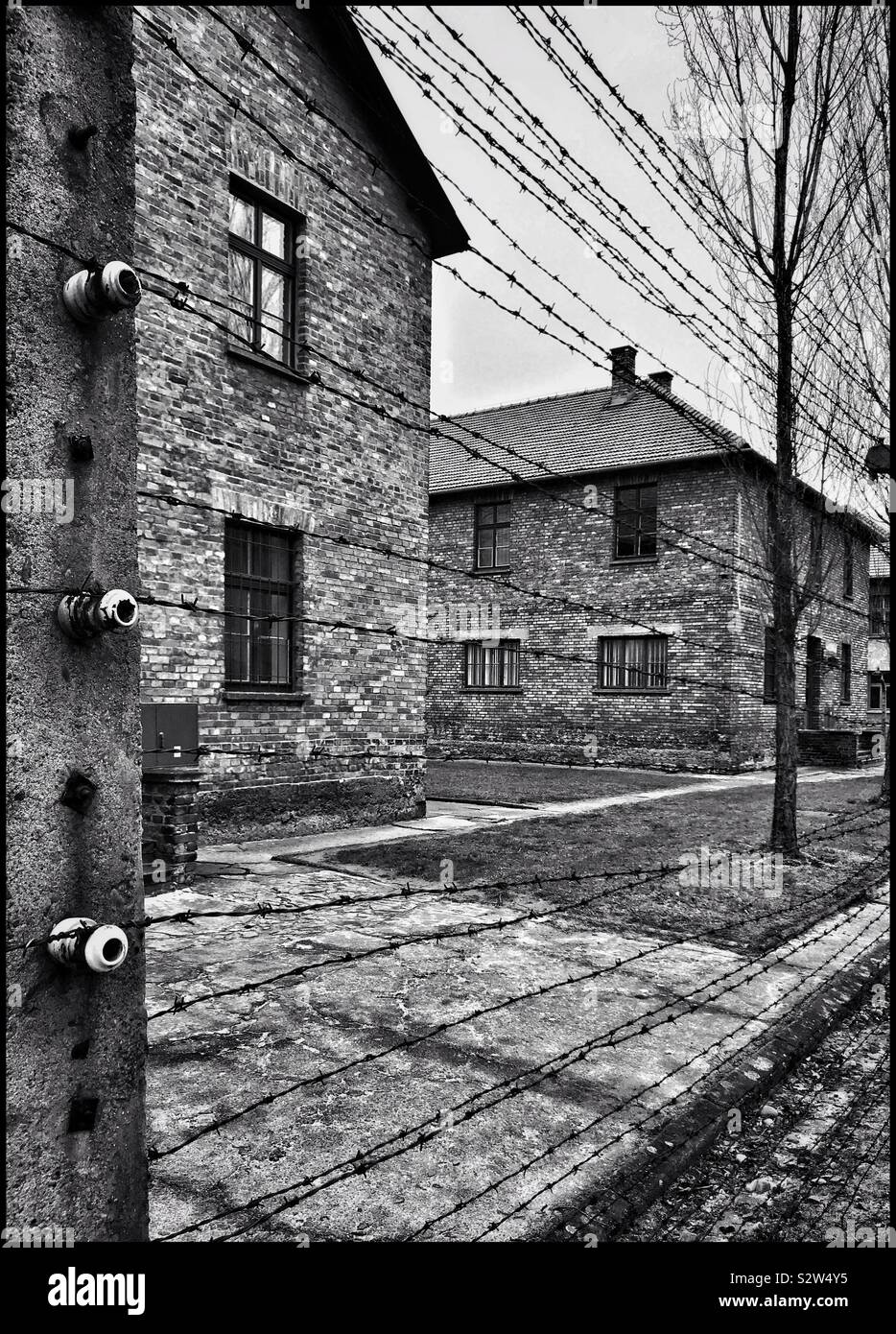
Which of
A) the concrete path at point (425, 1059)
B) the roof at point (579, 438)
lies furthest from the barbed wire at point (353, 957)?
the roof at point (579, 438)

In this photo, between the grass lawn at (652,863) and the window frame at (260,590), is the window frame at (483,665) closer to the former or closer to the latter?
the grass lawn at (652,863)

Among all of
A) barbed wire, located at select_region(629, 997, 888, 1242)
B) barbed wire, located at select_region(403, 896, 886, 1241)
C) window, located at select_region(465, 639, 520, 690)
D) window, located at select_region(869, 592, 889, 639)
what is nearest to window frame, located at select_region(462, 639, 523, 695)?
window, located at select_region(465, 639, 520, 690)

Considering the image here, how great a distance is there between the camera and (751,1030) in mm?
4492

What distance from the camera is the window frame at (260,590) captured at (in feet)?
29.8

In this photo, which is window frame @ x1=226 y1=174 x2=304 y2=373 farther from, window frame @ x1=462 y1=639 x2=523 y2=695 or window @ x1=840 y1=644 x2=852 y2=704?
window @ x1=840 y1=644 x2=852 y2=704

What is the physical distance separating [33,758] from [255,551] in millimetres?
7922

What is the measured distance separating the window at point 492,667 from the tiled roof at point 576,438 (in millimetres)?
4202

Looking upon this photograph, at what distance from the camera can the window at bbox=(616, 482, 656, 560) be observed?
67.4 feet

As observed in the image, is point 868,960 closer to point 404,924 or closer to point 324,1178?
point 404,924

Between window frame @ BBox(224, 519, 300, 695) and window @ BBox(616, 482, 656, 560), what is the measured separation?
1211 centimetres

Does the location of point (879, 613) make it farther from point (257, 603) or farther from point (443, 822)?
point (257, 603)

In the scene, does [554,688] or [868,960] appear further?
[554,688]

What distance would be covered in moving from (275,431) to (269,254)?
6.27 ft
